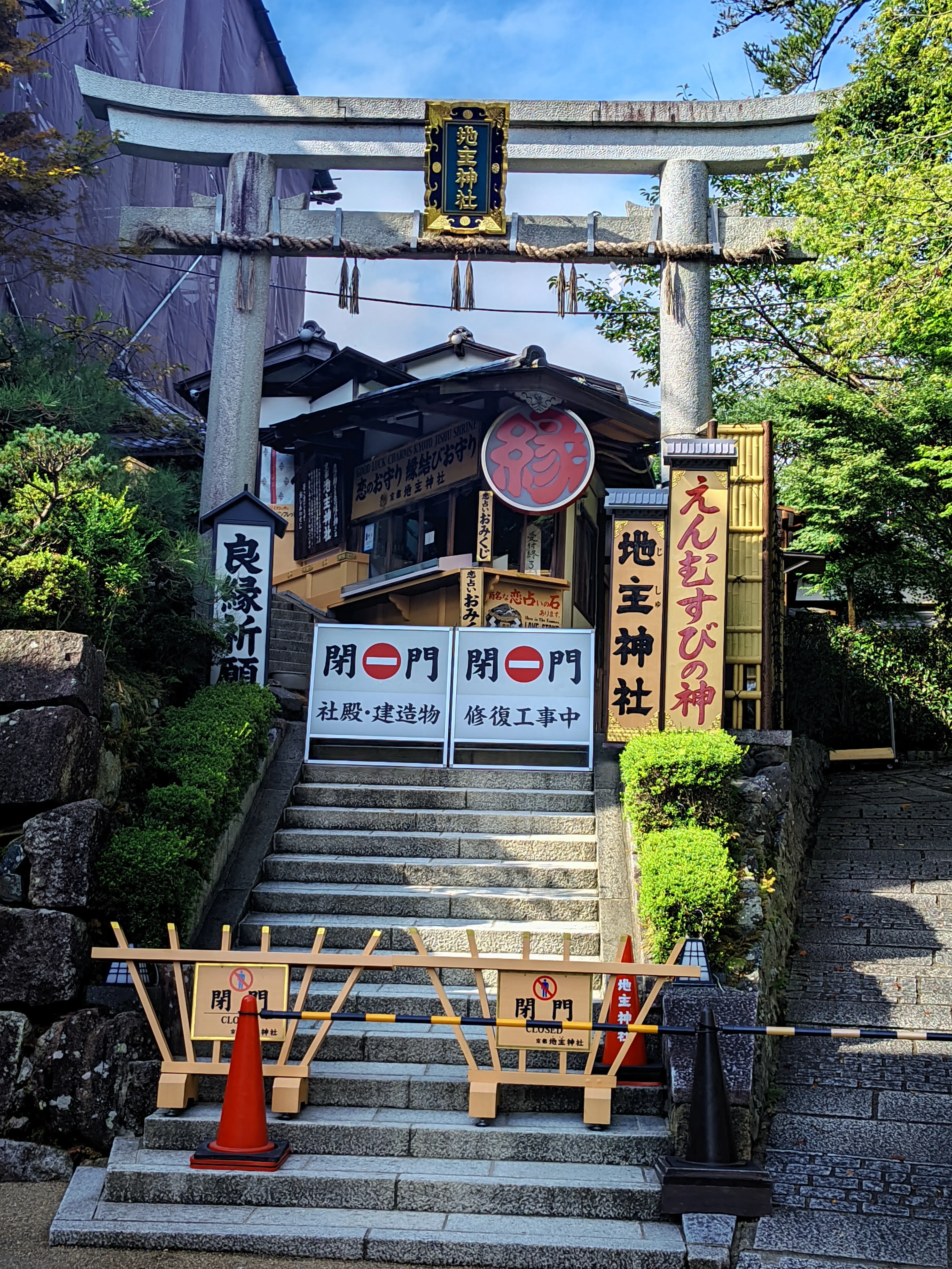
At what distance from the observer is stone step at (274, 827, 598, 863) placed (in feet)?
32.2

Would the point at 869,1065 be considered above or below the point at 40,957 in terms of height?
below

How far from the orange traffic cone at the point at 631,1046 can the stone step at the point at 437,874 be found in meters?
2.16

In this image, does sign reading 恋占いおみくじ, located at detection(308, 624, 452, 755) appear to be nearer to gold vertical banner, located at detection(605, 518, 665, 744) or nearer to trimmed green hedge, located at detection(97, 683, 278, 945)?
trimmed green hedge, located at detection(97, 683, 278, 945)

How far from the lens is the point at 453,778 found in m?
11.0

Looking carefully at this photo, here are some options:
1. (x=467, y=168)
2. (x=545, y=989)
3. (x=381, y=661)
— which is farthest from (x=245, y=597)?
(x=545, y=989)

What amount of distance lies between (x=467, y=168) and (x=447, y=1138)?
12072 mm

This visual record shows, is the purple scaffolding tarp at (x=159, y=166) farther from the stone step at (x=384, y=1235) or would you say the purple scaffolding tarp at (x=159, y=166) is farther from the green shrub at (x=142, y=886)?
the stone step at (x=384, y=1235)

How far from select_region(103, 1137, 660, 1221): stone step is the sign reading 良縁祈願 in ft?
17.7

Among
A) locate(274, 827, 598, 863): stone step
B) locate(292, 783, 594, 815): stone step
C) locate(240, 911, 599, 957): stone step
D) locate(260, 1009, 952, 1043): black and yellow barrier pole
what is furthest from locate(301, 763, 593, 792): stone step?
locate(260, 1009, 952, 1043): black and yellow barrier pole

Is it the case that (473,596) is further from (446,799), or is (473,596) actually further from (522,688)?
(446,799)

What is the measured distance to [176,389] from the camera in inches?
858

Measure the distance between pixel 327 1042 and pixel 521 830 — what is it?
3.05 meters

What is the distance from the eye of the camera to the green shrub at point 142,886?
7.73 m

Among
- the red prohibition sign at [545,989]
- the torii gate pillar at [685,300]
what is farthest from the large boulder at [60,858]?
the torii gate pillar at [685,300]
